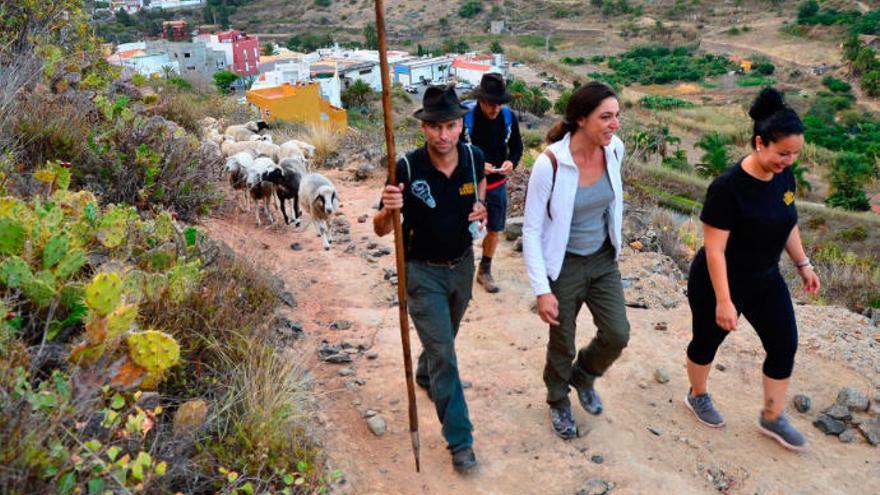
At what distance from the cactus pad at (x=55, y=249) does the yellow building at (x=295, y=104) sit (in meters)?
14.8

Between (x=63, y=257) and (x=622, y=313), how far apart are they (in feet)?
8.44

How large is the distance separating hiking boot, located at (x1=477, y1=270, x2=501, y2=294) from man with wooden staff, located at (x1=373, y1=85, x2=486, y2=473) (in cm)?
224

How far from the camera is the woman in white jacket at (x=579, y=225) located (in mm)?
3117

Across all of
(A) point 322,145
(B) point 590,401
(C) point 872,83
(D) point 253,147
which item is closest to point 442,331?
(B) point 590,401

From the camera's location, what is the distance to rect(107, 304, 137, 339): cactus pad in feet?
8.28

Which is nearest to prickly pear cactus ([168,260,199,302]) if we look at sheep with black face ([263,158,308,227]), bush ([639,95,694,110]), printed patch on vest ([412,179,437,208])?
printed patch on vest ([412,179,437,208])

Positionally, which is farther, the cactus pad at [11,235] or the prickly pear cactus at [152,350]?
the cactus pad at [11,235]

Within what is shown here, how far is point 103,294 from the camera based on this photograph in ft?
8.15

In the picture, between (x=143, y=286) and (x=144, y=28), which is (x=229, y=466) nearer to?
(x=143, y=286)

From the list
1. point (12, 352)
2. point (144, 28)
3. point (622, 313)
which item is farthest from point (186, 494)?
point (144, 28)

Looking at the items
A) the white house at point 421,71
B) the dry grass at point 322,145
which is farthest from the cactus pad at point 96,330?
the white house at point 421,71

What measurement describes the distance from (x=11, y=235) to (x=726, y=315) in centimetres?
319

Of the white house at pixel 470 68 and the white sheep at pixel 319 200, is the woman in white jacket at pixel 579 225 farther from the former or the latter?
the white house at pixel 470 68

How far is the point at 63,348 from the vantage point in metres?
2.61
